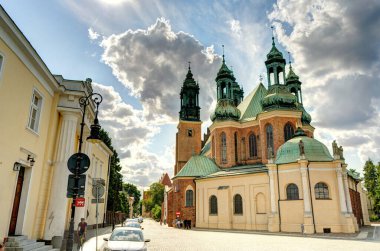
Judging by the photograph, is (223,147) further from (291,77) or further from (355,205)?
(355,205)

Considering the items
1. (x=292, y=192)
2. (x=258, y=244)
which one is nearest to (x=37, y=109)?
(x=258, y=244)

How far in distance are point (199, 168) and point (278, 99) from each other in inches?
561

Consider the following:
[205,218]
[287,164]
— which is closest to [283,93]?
[287,164]

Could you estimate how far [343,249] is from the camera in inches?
621

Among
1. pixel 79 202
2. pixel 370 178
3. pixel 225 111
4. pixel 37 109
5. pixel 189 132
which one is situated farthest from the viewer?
pixel 370 178

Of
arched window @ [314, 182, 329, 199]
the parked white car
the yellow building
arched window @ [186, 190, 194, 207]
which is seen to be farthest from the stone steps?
arched window @ [186, 190, 194, 207]

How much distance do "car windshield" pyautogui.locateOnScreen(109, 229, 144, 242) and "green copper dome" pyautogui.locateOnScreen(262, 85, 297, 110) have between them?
30.6 metres

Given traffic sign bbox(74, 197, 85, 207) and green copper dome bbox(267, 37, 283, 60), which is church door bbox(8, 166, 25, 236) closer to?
traffic sign bbox(74, 197, 85, 207)

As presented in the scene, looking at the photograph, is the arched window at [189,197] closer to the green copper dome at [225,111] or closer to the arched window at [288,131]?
the green copper dome at [225,111]

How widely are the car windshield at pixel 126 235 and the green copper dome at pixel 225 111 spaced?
1295 inches

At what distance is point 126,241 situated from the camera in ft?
34.9

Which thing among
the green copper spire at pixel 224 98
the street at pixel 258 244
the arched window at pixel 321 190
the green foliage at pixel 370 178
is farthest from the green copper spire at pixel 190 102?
the green foliage at pixel 370 178

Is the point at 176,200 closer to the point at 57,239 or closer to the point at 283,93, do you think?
the point at 283,93

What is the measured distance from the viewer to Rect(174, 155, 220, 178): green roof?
4106 centimetres
